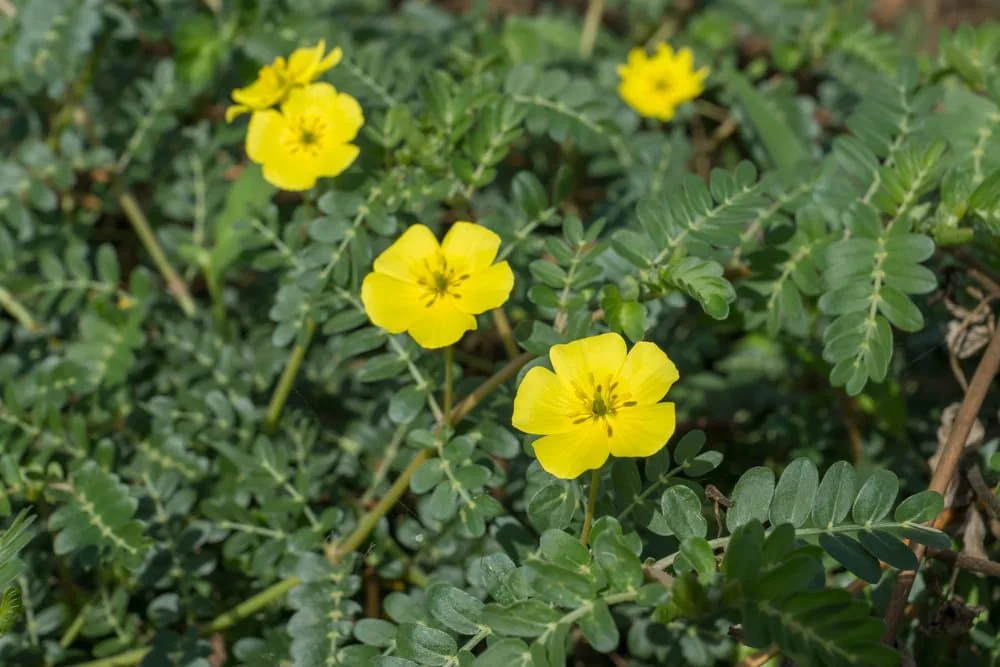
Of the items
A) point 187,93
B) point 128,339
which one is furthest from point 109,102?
point 128,339

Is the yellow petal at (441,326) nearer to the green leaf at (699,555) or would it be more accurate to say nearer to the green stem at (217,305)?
the green leaf at (699,555)

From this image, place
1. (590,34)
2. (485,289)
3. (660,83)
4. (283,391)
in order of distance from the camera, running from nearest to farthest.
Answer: (485,289) → (283,391) → (660,83) → (590,34)

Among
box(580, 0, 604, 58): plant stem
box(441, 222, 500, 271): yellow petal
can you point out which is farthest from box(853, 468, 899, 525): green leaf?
box(580, 0, 604, 58): plant stem

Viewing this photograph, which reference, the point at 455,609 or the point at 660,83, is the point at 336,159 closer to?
the point at 455,609

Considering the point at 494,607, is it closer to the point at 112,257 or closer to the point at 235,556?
the point at 235,556

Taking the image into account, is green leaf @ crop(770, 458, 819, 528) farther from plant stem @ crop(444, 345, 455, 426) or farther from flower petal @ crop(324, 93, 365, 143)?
flower petal @ crop(324, 93, 365, 143)

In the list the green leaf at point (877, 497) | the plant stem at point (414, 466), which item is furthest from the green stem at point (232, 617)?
the green leaf at point (877, 497)

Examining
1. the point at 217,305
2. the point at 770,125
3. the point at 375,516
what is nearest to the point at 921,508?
the point at 375,516
